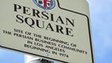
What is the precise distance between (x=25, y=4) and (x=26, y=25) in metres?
0.30

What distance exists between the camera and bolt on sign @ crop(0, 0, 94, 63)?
5641mm

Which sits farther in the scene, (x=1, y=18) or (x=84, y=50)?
(x=84, y=50)

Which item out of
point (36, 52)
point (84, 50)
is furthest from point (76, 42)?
point (36, 52)

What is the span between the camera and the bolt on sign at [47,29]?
5641 mm

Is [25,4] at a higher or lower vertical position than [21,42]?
higher

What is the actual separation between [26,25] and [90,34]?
0.93m

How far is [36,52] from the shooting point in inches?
221

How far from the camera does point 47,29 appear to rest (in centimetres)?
589

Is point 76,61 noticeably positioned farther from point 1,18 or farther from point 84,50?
point 1,18

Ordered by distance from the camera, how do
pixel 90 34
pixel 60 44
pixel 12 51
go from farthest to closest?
pixel 90 34 < pixel 60 44 < pixel 12 51

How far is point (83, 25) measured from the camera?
6.40 meters

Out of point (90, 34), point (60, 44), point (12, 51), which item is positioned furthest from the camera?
point (90, 34)

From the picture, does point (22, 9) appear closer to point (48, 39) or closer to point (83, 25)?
point (48, 39)

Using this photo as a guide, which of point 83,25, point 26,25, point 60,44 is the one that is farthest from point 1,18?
point 83,25
